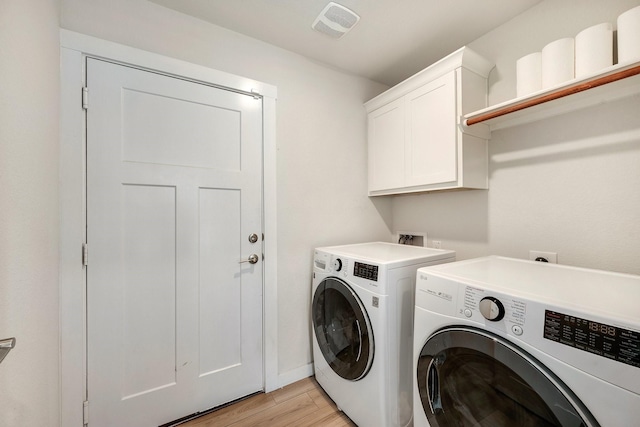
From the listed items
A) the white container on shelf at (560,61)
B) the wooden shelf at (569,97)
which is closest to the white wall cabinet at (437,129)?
the wooden shelf at (569,97)

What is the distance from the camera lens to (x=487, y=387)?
83cm

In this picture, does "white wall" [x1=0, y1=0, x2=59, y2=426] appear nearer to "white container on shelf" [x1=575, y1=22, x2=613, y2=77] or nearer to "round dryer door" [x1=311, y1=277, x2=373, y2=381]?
"round dryer door" [x1=311, y1=277, x2=373, y2=381]

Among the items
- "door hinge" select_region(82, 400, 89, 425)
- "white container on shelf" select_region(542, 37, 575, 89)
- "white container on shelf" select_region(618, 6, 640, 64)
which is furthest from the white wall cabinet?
"door hinge" select_region(82, 400, 89, 425)

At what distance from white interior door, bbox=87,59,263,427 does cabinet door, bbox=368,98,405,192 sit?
3.16 feet

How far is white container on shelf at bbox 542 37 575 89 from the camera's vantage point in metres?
1.16

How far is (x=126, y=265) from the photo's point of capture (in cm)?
Answer: 130

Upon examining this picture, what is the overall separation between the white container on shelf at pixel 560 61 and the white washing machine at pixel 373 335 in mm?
1028

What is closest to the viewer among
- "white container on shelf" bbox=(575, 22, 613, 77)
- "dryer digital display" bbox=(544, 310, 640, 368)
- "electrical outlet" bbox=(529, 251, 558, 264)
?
"dryer digital display" bbox=(544, 310, 640, 368)

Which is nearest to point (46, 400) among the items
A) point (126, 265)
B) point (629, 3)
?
point (126, 265)

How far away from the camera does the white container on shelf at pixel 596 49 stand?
1060mm

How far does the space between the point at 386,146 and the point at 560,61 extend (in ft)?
3.34

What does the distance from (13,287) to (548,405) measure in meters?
1.60

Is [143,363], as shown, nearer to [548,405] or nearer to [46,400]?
[46,400]

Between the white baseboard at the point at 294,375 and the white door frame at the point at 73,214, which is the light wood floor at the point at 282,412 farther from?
the white door frame at the point at 73,214
